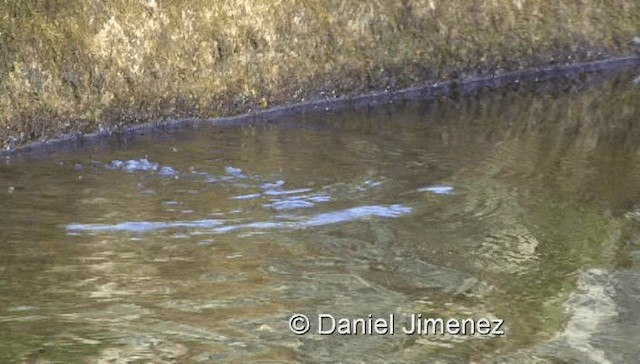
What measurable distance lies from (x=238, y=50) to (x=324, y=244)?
6.00 m

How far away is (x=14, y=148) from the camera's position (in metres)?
10.6

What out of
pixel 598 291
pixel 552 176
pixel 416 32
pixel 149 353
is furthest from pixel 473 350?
pixel 416 32

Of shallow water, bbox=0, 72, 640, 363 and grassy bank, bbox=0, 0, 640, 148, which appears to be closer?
shallow water, bbox=0, 72, 640, 363

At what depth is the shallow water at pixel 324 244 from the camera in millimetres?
5535

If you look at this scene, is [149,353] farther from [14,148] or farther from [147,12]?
[147,12]

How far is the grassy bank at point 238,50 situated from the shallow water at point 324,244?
3.81 feet

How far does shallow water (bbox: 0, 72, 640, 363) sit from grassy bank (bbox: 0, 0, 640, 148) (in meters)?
1.16

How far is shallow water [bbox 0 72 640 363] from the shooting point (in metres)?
5.54

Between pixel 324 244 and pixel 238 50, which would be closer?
pixel 324 244

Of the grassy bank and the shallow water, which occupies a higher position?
the grassy bank

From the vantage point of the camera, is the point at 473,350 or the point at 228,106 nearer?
the point at 473,350

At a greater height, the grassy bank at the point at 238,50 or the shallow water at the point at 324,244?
the grassy bank at the point at 238,50

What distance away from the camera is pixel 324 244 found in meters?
7.02

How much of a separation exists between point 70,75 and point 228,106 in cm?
205
